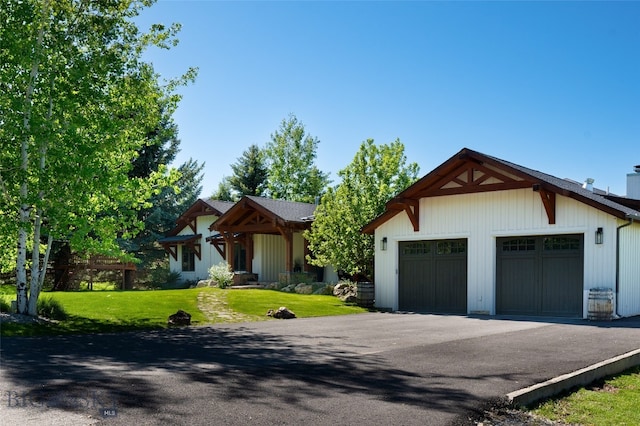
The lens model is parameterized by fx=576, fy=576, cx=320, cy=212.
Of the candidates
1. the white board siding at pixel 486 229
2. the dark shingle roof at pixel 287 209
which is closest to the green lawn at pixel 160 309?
the white board siding at pixel 486 229

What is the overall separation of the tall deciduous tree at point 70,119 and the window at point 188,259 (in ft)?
64.1

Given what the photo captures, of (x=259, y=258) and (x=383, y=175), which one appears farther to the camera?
(x=259, y=258)

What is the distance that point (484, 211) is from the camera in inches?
727

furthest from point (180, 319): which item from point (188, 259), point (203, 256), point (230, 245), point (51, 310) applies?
point (188, 259)

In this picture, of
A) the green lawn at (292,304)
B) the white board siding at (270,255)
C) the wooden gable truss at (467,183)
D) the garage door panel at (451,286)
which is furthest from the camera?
the white board siding at (270,255)

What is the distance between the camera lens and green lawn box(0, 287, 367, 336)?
13.5 metres

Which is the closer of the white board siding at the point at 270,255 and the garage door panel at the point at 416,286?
the garage door panel at the point at 416,286

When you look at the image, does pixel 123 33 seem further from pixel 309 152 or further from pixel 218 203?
pixel 309 152

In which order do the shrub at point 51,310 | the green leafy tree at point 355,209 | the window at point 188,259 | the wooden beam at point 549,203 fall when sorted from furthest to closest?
the window at point 188,259
the green leafy tree at point 355,209
the wooden beam at point 549,203
the shrub at point 51,310

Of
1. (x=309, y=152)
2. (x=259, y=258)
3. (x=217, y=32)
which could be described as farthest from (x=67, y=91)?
(x=309, y=152)

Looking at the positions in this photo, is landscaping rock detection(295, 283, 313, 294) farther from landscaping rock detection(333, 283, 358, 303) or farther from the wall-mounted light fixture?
the wall-mounted light fixture

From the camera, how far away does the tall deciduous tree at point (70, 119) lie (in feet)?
43.5

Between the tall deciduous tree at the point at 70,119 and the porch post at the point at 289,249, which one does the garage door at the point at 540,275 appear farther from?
the porch post at the point at 289,249

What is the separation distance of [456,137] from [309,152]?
2707 cm
